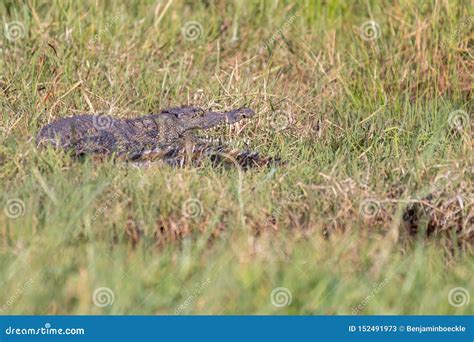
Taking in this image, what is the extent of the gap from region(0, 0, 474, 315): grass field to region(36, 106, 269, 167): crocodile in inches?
5.6

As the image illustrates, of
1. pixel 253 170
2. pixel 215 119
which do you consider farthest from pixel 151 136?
pixel 253 170

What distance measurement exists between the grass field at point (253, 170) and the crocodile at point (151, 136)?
5.6 inches

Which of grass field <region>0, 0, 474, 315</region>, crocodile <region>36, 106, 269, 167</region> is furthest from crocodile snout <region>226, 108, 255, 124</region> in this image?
grass field <region>0, 0, 474, 315</region>

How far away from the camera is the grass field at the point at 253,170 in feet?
13.2

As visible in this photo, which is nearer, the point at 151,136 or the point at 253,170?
the point at 253,170

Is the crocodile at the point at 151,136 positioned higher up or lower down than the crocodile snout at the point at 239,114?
lower down

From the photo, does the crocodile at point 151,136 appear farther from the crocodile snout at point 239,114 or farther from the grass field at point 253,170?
the grass field at point 253,170

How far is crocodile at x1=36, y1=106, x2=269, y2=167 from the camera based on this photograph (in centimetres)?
518

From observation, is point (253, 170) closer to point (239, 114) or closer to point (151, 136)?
point (239, 114)

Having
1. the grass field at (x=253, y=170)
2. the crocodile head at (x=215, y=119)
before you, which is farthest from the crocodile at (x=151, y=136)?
the grass field at (x=253, y=170)

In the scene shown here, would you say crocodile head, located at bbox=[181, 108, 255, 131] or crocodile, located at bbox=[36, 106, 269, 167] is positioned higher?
crocodile head, located at bbox=[181, 108, 255, 131]

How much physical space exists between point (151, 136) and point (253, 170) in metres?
0.76

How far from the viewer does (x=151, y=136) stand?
5609 mm

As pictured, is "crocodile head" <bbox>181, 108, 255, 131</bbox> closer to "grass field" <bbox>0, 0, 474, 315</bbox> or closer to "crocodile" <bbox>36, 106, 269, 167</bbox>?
"crocodile" <bbox>36, 106, 269, 167</bbox>
